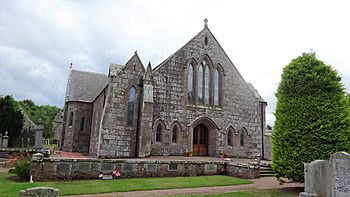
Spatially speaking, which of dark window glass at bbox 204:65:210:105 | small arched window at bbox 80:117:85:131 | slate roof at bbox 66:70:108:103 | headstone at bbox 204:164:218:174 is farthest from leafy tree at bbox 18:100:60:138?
headstone at bbox 204:164:218:174

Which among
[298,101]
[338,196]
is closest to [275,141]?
[298,101]

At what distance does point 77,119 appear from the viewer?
28.1 m

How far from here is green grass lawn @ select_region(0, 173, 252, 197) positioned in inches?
408

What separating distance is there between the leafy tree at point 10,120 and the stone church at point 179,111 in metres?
9.41

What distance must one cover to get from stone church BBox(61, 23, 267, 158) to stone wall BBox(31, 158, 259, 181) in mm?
4223

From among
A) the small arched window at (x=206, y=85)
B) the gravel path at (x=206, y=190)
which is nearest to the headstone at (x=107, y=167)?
the gravel path at (x=206, y=190)

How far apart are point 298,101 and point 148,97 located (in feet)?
35.3

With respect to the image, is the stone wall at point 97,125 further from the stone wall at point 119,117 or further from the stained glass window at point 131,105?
the stained glass window at point 131,105

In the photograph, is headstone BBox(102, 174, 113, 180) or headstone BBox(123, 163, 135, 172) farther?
headstone BBox(123, 163, 135, 172)

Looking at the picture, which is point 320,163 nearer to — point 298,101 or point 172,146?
point 298,101

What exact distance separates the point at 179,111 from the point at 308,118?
1142cm

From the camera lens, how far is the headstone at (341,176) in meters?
7.85

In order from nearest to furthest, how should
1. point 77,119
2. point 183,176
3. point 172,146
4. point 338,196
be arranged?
point 338,196 < point 183,176 < point 172,146 < point 77,119

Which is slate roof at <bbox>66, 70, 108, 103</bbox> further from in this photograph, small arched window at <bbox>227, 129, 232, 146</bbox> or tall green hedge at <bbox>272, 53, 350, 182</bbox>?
tall green hedge at <bbox>272, 53, 350, 182</bbox>
